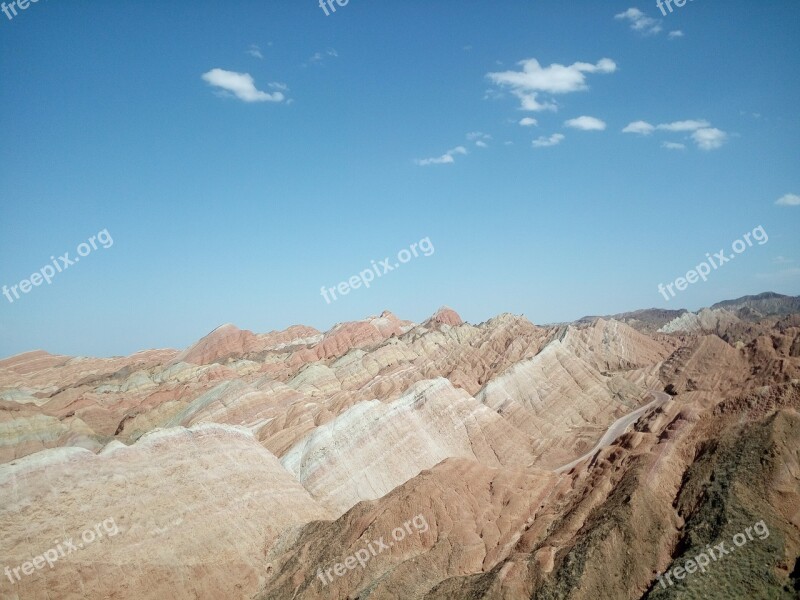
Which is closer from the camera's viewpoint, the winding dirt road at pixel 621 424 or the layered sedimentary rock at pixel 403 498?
the layered sedimentary rock at pixel 403 498

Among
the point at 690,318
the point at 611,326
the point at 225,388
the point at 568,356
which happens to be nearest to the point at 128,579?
the point at 225,388

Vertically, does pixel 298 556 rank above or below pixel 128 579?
below

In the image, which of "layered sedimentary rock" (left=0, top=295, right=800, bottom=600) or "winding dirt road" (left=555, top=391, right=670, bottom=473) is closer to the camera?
"layered sedimentary rock" (left=0, top=295, right=800, bottom=600)

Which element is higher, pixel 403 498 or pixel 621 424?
pixel 403 498

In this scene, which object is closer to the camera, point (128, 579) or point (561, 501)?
point (128, 579)

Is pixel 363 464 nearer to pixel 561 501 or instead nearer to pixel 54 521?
pixel 561 501

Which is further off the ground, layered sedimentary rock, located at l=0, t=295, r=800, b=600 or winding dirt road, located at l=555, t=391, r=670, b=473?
layered sedimentary rock, located at l=0, t=295, r=800, b=600

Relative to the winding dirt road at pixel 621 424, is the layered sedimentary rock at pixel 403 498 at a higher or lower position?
higher

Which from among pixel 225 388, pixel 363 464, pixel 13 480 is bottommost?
pixel 363 464

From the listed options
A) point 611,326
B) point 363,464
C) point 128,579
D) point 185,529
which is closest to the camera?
point 128,579

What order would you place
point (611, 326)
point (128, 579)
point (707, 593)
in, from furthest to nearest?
point (611, 326), point (128, 579), point (707, 593)

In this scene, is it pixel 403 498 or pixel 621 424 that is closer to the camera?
pixel 403 498
